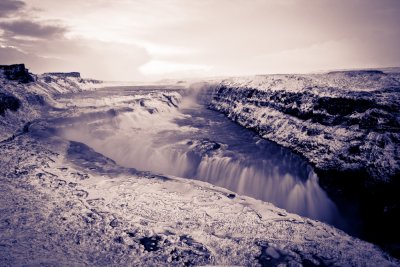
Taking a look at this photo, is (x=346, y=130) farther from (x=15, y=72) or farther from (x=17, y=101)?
(x=15, y=72)

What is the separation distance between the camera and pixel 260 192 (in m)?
7.19

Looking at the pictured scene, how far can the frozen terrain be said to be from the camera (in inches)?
140

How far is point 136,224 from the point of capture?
4.30m

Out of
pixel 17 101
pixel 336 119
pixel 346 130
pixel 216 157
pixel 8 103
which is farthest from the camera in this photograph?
pixel 17 101

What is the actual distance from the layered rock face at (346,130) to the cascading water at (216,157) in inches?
22.3

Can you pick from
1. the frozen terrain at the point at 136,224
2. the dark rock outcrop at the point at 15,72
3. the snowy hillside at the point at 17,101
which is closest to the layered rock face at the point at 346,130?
the frozen terrain at the point at 136,224

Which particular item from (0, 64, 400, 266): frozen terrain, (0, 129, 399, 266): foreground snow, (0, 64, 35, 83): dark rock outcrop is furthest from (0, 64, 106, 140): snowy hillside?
(0, 129, 399, 266): foreground snow

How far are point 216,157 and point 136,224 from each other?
488 centimetres

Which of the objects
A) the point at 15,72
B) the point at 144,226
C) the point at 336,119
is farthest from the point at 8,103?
the point at 336,119

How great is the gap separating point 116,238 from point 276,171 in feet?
17.9

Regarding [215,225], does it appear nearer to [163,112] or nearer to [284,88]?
[284,88]

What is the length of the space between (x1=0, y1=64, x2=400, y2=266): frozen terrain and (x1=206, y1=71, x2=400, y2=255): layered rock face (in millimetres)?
2036

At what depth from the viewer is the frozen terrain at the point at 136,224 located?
355 centimetres

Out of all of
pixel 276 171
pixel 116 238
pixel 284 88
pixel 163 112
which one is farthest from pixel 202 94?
pixel 116 238
